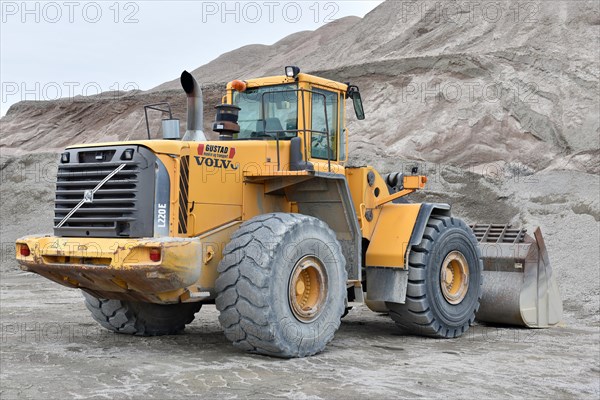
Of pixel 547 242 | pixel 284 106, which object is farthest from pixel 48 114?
pixel 284 106

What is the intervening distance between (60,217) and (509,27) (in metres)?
22.9

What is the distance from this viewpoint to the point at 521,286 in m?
9.16

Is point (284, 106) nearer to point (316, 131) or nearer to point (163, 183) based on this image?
point (316, 131)

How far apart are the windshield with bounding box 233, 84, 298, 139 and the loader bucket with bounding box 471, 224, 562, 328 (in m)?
3.49

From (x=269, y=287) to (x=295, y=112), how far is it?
84.6 inches

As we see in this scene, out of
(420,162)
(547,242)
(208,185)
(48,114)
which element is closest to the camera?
(208,185)

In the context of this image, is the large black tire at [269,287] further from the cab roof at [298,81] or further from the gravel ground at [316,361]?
the cab roof at [298,81]

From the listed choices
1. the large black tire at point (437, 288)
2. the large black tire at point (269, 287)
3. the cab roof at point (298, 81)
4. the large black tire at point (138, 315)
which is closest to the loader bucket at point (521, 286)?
the large black tire at point (437, 288)

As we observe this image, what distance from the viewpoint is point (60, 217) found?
6945 millimetres

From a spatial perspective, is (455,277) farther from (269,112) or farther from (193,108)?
(193,108)

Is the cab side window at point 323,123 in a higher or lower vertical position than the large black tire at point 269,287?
higher

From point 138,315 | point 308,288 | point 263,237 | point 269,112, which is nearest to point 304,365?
point 308,288

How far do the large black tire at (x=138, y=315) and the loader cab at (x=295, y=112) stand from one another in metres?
2.02

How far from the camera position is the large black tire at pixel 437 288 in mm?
8078
